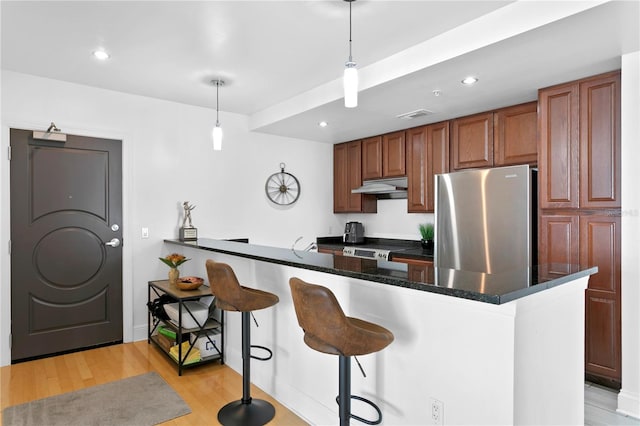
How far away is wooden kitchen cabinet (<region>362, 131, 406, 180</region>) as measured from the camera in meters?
4.45

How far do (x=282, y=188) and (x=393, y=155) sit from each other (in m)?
1.42

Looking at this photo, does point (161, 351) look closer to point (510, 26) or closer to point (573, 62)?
point (510, 26)

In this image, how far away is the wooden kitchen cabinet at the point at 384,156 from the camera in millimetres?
4449

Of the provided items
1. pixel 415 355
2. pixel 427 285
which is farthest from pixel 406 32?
pixel 415 355

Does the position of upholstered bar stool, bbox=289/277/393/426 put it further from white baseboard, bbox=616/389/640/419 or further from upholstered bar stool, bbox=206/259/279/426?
white baseboard, bbox=616/389/640/419

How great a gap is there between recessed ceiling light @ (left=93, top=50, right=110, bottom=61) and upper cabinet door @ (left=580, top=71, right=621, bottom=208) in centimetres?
345

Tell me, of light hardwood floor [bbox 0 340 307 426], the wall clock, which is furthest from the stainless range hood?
light hardwood floor [bbox 0 340 307 426]

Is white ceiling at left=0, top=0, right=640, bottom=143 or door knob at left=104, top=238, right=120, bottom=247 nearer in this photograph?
white ceiling at left=0, top=0, right=640, bottom=143

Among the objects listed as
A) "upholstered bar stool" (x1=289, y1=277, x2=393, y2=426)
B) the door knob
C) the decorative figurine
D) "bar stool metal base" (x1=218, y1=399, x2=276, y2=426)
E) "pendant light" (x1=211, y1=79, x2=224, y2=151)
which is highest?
"pendant light" (x1=211, y1=79, x2=224, y2=151)

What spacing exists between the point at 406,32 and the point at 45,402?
3.37 metres

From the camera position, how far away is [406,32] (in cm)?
251

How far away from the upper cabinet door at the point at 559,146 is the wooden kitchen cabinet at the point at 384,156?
1622mm

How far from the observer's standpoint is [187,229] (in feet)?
13.1

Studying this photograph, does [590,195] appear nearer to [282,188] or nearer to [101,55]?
[282,188]
